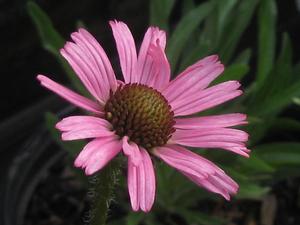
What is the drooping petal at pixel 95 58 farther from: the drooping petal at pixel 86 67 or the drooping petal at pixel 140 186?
the drooping petal at pixel 140 186

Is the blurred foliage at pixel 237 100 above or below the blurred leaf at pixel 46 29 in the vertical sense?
below

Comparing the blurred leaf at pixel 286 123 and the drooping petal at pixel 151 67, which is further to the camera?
the blurred leaf at pixel 286 123

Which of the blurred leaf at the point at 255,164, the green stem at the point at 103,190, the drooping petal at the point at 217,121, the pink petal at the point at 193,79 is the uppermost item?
the pink petal at the point at 193,79

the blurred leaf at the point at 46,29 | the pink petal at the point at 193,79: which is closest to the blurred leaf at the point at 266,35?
the blurred leaf at the point at 46,29

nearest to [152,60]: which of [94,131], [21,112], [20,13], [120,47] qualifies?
[120,47]

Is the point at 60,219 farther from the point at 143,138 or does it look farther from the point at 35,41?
the point at 143,138

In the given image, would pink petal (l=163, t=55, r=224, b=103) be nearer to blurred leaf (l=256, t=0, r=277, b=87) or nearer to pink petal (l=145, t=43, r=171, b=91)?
pink petal (l=145, t=43, r=171, b=91)

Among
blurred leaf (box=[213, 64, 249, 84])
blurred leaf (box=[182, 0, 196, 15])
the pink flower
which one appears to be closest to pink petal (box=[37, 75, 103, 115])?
the pink flower
